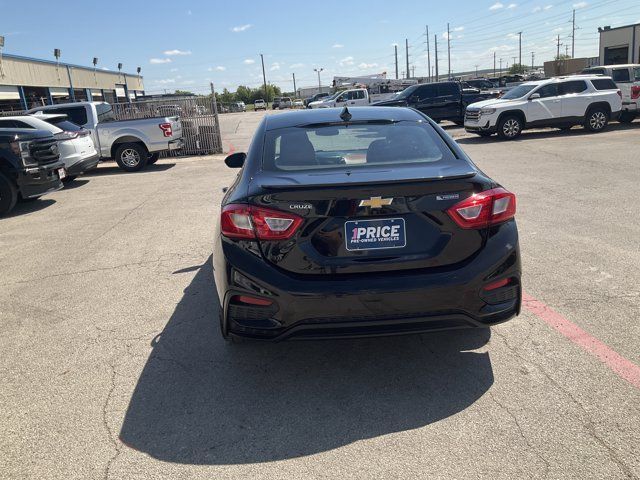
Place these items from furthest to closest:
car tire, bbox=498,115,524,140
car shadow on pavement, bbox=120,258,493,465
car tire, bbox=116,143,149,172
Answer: car tire, bbox=498,115,524,140 → car tire, bbox=116,143,149,172 → car shadow on pavement, bbox=120,258,493,465

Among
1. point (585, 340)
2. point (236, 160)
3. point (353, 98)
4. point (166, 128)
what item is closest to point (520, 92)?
point (166, 128)

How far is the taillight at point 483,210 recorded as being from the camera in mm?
3059

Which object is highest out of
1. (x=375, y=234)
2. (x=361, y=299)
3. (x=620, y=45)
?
(x=620, y=45)

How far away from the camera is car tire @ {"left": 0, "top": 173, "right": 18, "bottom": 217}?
933cm

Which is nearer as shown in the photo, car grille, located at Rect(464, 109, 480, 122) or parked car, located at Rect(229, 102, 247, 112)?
car grille, located at Rect(464, 109, 480, 122)

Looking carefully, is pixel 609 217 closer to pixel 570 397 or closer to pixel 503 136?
pixel 570 397

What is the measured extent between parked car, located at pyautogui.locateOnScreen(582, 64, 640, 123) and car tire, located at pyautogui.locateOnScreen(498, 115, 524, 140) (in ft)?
14.5

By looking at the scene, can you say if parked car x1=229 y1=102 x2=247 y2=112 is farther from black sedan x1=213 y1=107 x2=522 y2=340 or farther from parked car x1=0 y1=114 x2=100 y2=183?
black sedan x1=213 y1=107 x2=522 y2=340

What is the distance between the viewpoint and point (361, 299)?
2961 millimetres

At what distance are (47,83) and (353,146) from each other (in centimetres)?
4370

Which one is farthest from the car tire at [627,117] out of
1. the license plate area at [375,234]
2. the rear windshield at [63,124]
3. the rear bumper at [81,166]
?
the license plate area at [375,234]

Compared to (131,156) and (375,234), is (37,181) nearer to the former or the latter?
(131,156)

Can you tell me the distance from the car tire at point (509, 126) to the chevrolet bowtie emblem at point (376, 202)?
16.1 meters

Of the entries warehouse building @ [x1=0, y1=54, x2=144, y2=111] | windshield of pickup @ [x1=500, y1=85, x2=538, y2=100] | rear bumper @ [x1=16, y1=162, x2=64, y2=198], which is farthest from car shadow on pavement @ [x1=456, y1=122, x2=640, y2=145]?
warehouse building @ [x1=0, y1=54, x2=144, y2=111]
